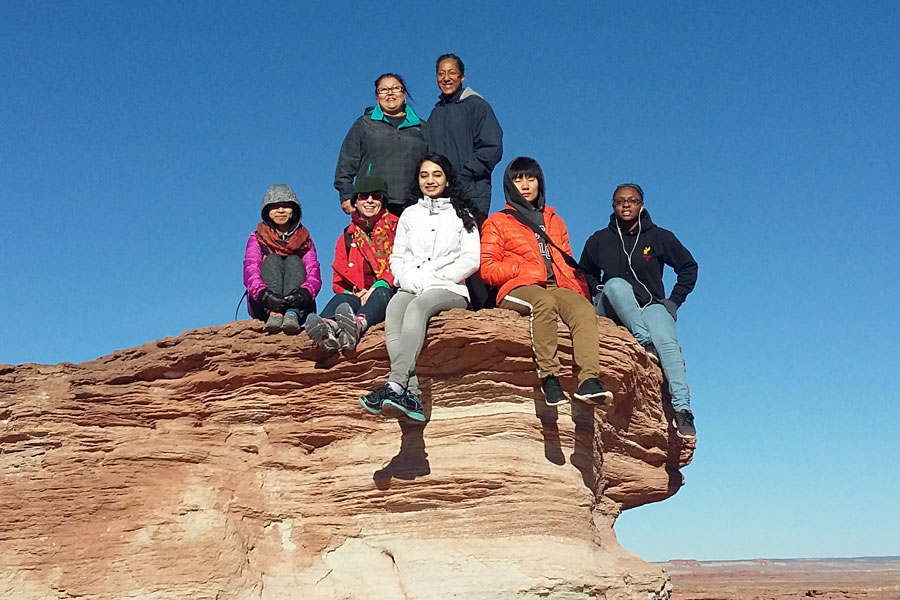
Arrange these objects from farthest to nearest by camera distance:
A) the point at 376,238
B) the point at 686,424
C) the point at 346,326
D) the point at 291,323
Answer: the point at 376,238
the point at 686,424
the point at 291,323
the point at 346,326

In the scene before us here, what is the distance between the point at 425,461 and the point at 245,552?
2083 mm

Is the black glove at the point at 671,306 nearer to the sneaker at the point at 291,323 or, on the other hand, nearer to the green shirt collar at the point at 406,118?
the green shirt collar at the point at 406,118

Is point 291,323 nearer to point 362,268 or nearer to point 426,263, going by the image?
point 362,268

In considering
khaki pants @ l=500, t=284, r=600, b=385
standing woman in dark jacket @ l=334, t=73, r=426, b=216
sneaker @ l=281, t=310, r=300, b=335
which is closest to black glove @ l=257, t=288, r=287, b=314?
sneaker @ l=281, t=310, r=300, b=335

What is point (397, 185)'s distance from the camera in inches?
418

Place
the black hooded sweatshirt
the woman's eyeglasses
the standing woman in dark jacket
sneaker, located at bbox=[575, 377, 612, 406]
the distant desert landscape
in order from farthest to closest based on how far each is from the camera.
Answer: the distant desert landscape, the woman's eyeglasses, the standing woman in dark jacket, the black hooded sweatshirt, sneaker, located at bbox=[575, 377, 612, 406]

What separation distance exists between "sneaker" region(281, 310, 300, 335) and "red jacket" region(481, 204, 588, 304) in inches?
81.5

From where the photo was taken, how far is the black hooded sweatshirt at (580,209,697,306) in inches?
408

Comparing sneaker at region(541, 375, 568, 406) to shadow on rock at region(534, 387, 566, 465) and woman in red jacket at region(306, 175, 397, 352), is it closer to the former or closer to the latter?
shadow on rock at region(534, 387, 566, 465)

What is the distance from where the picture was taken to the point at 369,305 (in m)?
9.44

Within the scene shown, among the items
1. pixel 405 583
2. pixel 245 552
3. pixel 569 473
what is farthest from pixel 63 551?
pixel 569 473

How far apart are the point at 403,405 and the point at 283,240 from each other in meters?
2.85

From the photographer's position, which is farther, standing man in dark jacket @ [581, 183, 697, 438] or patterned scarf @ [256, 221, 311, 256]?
standing man in dark jacket @ [581, 183, 697, 438]

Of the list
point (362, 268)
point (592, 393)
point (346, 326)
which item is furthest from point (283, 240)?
point (592, 393)
